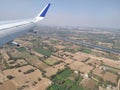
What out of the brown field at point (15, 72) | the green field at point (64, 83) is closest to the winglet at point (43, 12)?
the green field at point (64, 83)

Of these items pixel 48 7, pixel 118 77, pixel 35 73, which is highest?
pixel 48 7

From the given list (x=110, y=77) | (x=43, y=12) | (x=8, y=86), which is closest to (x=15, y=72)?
(x=8, y=86)

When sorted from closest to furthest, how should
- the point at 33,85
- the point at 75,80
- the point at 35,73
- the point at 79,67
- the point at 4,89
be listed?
the point at 4,89 → the point at 33,85 → the point at 75,80 → the point at 35,73 → the point at 79,67

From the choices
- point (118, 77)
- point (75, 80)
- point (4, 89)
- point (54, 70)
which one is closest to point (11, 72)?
point (4, 89)

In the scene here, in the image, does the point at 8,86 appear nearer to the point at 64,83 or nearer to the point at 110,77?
the point at 64,83

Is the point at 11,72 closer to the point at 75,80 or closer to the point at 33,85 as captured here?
the point at 33,85

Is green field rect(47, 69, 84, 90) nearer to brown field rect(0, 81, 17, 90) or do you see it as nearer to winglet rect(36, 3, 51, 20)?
brown field rect(0, 81, 17, 90)

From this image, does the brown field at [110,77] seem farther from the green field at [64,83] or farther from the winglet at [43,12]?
the winglet at [43,12]

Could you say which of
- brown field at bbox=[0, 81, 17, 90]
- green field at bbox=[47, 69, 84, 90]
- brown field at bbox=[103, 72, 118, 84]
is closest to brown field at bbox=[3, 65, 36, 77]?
brown field at bbox=[0, 81, 17, 90]
